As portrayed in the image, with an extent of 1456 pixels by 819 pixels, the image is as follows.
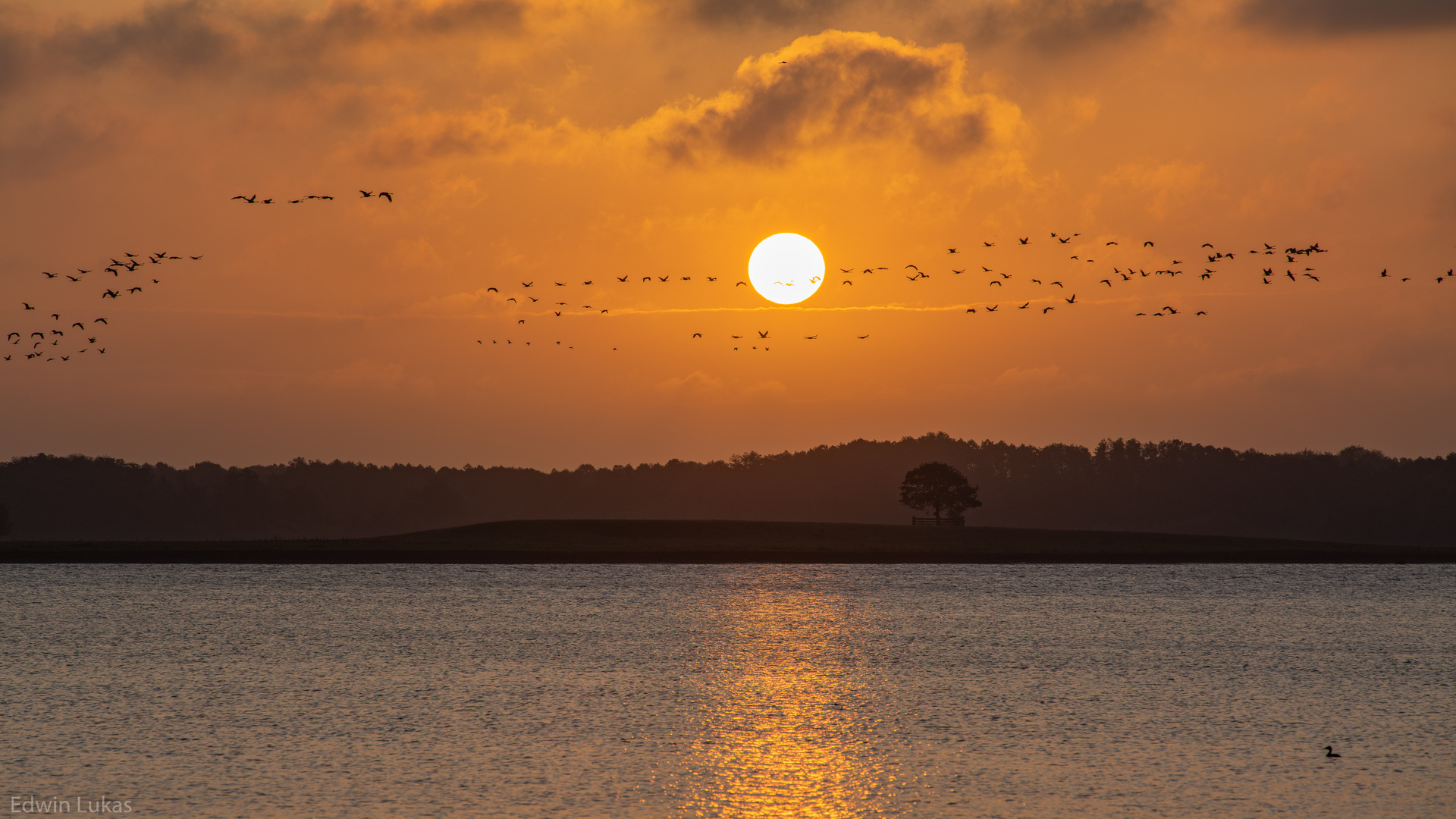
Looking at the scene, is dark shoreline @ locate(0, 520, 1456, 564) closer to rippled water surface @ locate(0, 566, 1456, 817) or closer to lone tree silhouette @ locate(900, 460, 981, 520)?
lone tree silhouette @ locate(900, 460, 981, 520)

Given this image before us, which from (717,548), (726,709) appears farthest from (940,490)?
(726,709)

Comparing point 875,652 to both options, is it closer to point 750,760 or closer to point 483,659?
point 483,659

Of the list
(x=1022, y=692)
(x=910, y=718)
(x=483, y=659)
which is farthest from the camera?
(x=483, y=659)

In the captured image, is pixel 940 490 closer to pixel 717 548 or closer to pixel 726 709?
pixel 717 548

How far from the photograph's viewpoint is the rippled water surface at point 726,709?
32031 millimetres

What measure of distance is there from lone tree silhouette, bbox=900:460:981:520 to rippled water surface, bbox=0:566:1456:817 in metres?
80.9

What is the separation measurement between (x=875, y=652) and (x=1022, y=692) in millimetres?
16987

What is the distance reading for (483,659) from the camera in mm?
61688

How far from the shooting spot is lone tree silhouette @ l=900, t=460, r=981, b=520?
180m

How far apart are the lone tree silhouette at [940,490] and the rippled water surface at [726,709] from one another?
265 feet

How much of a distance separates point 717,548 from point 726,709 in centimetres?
11191

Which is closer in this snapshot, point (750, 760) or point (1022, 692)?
point (750, 760)

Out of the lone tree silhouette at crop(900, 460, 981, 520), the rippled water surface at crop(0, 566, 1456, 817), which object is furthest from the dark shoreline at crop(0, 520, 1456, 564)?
the rippled water surface at crop(0, 566, 1456, 817)

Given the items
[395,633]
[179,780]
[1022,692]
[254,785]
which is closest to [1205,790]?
[1022,692]
